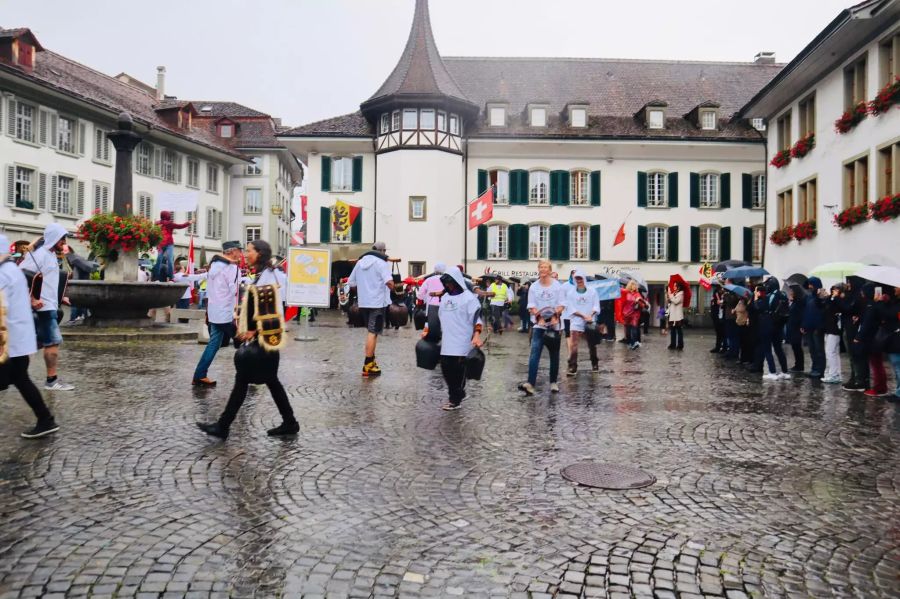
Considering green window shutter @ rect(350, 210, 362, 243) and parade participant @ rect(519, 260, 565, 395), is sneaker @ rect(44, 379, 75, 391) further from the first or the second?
green window shutter @ rect(350, 210, 362, 243)

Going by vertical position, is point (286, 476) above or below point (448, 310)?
below

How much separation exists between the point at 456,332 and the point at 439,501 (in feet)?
12.3

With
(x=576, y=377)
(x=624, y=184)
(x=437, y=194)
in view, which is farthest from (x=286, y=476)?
(x=624, y=184)

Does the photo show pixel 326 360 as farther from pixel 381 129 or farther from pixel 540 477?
pixel 381 129

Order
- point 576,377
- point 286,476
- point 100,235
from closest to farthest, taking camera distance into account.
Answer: point 286,476 → point 576,377 → point 100,235

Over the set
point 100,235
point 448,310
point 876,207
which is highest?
point 876,207

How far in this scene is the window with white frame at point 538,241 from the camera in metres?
39.9

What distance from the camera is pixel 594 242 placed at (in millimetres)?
40062

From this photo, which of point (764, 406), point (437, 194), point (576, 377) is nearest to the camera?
point (764, 406)

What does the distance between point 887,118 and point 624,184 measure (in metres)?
20.3

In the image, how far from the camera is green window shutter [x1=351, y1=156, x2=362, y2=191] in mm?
39469

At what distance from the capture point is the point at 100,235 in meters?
16.0

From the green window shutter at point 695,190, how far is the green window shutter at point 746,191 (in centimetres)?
228

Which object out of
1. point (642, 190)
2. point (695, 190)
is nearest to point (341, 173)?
point (642, 190)
